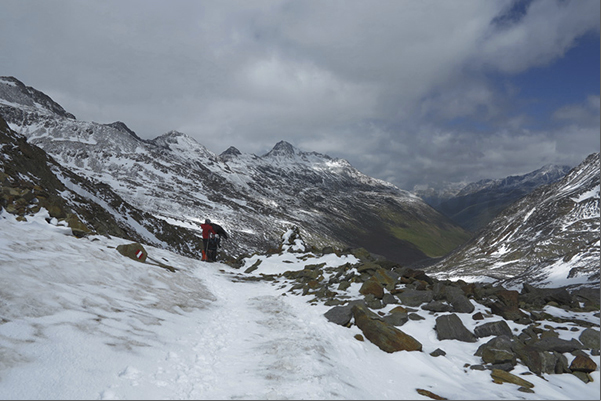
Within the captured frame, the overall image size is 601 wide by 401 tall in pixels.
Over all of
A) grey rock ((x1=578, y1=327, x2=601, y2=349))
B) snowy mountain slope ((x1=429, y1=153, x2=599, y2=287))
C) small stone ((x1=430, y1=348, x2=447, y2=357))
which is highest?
snowy mountain slope ((x1=429, y1=153, x2=599, y2=287))

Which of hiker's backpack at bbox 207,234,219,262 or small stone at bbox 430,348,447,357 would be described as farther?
hiker's backpack at bbox 207,234,219,262

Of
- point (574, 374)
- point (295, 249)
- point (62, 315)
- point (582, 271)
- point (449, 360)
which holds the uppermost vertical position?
point (582, 271)

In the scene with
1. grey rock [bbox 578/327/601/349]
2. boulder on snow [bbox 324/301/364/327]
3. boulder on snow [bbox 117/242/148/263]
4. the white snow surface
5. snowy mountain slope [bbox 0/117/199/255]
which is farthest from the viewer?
snowy mountain slope [bbox 0/117/199/255]

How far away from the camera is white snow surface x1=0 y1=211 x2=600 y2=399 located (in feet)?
23.1

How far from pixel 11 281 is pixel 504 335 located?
1749cm

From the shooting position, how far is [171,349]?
9320mm

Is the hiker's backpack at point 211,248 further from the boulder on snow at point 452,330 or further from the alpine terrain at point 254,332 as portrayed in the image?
the boulder on snow at point 452,330

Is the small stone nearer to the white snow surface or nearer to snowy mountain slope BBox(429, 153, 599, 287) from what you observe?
the white snow surface

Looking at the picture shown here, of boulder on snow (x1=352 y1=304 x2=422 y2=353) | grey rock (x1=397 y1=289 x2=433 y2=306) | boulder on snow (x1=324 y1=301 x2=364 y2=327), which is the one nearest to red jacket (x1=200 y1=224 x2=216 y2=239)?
boulder on snow (x1=324 y1=301 x2=364 y2=327)

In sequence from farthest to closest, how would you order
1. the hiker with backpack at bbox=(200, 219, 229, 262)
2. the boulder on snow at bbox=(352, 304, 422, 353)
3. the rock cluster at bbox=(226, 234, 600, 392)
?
the hiker with backpack at bbox=(200, 219, 229, 262), the boulder on snow at bbox=(352, 304, 422, 353), the rock cluster at bbox=(226, 234, 600, 392)

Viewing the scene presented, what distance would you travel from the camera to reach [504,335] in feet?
37.6

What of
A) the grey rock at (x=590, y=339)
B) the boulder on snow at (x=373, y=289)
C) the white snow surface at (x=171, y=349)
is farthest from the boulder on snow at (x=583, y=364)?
the boulder on snow at (x=373, y=289)

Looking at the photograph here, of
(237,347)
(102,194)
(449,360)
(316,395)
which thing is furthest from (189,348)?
(102,194)

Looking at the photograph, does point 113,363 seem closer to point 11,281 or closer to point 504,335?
point 11,281
